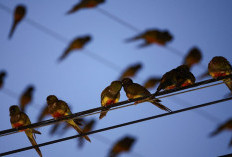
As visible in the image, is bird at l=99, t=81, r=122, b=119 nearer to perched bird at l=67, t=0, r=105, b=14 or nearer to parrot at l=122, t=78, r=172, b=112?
parrot at l=122, t=78, r=172, b=112

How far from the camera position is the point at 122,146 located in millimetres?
5055

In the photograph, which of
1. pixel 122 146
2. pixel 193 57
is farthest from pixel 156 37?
pixel 122 146

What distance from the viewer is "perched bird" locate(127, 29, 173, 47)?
624cm

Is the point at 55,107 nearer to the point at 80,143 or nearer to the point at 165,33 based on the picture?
the point at 80,143

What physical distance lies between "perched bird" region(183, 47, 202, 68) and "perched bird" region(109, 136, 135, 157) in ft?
7.38

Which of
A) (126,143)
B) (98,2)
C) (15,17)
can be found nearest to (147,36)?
(98,2)

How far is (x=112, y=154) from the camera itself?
17.3 ft

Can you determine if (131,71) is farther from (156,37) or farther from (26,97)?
(26,97)

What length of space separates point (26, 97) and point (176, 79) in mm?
4017

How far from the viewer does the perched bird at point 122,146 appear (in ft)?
16.4

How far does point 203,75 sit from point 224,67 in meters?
0.31

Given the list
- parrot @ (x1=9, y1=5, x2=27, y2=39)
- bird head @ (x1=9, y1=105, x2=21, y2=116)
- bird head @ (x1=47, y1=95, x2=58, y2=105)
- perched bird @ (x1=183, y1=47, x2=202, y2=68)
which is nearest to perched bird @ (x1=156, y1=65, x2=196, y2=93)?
bird head @ (x1=47, y1=95, x2=58, y2=105)

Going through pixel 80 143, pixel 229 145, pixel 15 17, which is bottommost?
pixel 229 145

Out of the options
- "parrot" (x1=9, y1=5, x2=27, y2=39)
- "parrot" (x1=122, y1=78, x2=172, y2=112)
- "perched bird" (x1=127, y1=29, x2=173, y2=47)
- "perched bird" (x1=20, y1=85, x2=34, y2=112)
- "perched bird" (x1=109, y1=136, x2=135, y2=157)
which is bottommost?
"perched bird" (x1=109, y1=136, x2=135, y2=157)
